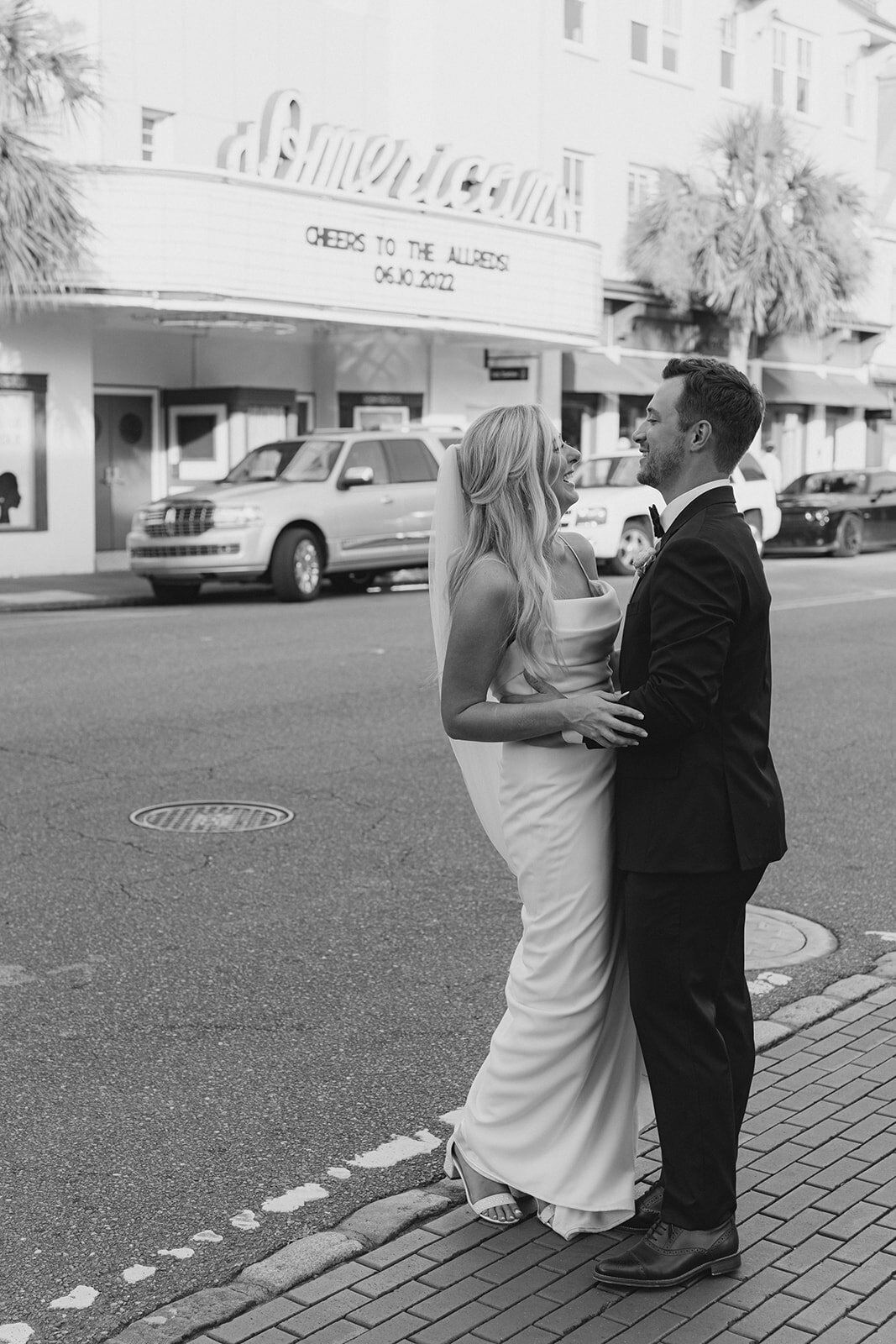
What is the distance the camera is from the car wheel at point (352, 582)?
800 inches

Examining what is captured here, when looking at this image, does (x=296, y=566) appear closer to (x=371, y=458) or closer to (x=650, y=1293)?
(x=371, y=458)

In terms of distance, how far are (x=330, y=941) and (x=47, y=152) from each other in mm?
15898

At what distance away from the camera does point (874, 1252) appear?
3473 mm

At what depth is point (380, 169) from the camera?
22984 millimetres

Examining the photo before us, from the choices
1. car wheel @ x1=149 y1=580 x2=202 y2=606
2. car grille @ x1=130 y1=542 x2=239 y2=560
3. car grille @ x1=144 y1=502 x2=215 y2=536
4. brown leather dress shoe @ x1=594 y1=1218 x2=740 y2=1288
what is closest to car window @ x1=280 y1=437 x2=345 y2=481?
car grille @ x1=144 y1=502 x2=215 y2=536

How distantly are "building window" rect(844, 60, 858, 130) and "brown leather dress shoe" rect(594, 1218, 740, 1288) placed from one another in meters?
37.0

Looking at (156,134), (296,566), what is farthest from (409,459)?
(156,134)

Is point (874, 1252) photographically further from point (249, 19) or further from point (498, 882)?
point (249, 19)

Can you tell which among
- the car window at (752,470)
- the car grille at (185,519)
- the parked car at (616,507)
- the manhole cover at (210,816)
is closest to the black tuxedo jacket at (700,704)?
the manhole cover at (210,816)

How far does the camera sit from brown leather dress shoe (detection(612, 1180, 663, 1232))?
3.58 meters

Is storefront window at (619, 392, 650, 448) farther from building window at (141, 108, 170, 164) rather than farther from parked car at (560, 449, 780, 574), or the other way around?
building window at (141, 108, 170, 164)

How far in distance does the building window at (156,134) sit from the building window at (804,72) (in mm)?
17618

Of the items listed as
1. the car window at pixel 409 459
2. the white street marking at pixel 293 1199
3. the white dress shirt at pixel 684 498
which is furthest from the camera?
the car window at pixel 409 459

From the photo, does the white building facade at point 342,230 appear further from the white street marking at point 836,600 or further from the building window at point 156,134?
the white street marking at point 836,600
